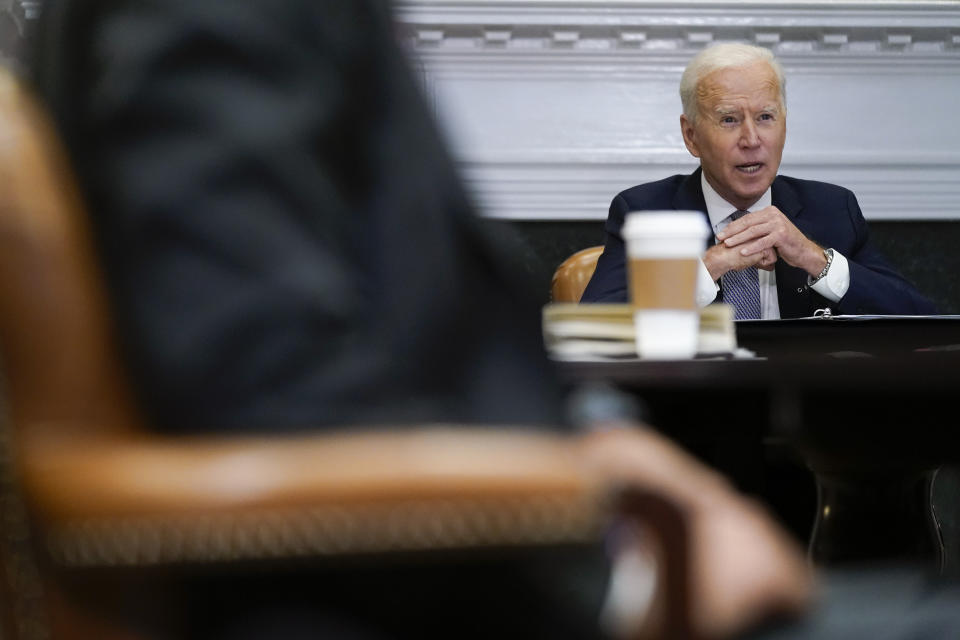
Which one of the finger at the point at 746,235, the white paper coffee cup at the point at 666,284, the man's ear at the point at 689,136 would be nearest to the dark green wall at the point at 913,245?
the man's ear at the point at 689,136

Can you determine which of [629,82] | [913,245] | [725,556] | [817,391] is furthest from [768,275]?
[725,556]

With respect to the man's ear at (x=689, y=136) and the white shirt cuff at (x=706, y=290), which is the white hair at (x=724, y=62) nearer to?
the man's ear at (x=689, y=136)

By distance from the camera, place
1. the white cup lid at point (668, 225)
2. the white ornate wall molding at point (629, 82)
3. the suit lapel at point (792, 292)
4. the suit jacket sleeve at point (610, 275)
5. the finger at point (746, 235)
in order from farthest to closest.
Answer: the white ornate wall molding at point (629, 82), the suit lapel at point (792, 292), the finger at point (746, 235), the suit jacket sleeve at point (610, 275), the white cup lid at point (668, 225)

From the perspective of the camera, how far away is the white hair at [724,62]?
268 centimetres

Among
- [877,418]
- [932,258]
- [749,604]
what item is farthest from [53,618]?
[932,258]

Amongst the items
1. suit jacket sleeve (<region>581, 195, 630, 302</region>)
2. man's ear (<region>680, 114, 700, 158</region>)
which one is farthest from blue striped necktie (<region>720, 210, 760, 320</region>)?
man's ear (<region>680, 114, 700, 158</region>)

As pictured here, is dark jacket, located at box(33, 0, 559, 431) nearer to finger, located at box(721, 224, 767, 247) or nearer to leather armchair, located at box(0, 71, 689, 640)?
leather armchair, located at box(0, 71, 689, 640)

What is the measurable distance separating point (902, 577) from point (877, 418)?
0.74ft

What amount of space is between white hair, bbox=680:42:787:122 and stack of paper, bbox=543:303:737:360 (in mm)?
1550

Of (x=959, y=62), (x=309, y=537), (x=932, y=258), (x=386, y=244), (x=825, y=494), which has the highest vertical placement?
(x=386, y=244)

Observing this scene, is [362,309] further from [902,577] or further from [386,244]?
[902,577]

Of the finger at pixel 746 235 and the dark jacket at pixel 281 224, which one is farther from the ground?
the dark jacket at pixel 281 224

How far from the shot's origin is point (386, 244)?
599 mm

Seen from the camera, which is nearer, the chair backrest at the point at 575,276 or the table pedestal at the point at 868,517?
the table pedestal at the point at 868,517
